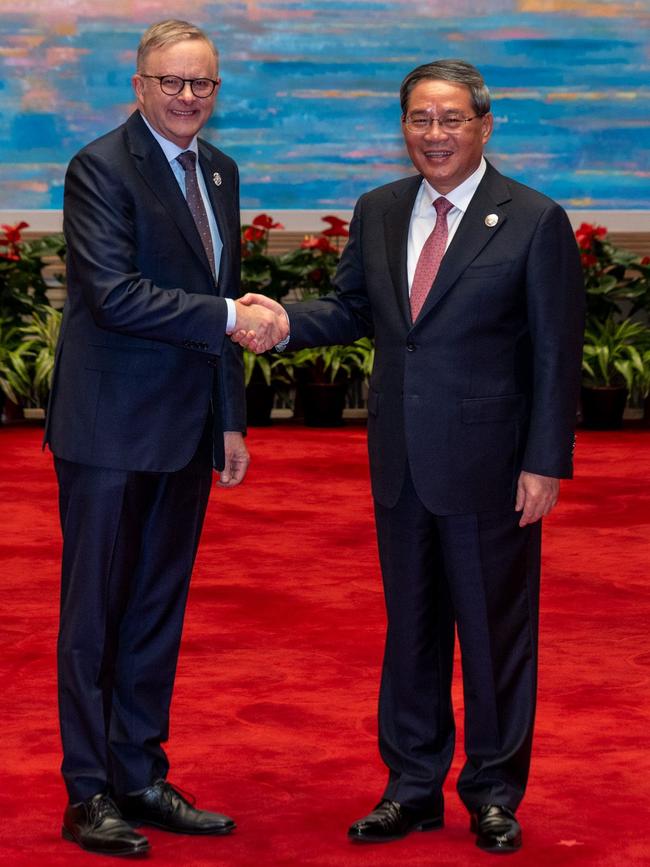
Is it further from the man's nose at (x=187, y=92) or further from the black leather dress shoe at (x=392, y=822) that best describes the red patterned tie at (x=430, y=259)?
the black leather dress shoe at (x=392, y=822)

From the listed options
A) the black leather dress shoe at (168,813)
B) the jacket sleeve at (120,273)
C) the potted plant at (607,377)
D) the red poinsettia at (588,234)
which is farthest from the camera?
the red poinsettia at (588,234)

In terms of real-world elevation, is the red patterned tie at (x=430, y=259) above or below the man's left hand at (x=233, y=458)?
above

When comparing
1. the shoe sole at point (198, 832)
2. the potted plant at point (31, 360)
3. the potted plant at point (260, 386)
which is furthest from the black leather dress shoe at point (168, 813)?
the potted plant at point (31, 360)

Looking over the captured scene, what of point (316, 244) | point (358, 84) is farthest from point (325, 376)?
point (358, 84)

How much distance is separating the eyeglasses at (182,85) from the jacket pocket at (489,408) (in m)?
0.77

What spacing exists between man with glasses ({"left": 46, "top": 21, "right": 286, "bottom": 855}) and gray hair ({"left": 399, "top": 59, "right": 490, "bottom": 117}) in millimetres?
382

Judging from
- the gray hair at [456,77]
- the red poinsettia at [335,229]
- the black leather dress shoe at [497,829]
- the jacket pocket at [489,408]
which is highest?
the red poinsettia at [335,229]

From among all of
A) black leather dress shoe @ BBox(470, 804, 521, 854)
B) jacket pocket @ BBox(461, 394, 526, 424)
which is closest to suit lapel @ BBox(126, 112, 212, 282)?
jacket pocket @ BBox(461, 394, 526, 424)

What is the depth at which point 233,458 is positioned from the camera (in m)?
3.21

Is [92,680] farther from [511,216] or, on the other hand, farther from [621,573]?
[621,573]

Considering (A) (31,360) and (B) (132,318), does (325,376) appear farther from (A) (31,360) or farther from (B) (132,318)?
(B) (132,318)

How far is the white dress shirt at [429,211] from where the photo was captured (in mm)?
3039

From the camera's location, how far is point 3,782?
3352mm

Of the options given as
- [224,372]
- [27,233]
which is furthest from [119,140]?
[27,233]
